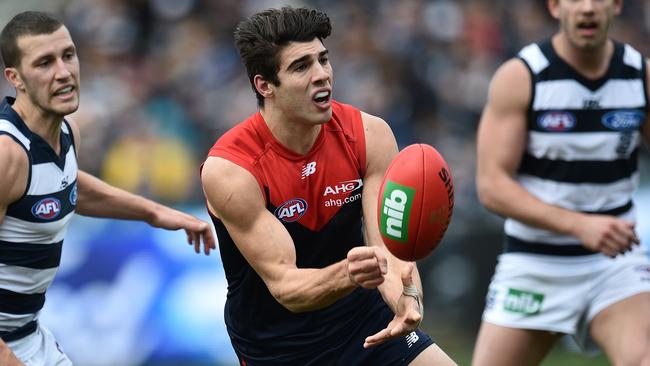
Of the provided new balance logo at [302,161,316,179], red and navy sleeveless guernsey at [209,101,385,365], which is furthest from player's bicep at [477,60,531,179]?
new balance logo at [302,161,316,179]

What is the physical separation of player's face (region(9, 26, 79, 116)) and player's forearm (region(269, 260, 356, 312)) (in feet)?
5.21

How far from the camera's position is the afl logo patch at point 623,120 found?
743cm

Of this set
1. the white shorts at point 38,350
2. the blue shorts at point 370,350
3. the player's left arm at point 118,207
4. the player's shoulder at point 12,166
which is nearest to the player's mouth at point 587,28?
the blue shorts at point 370,350

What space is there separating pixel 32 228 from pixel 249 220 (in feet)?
4.05

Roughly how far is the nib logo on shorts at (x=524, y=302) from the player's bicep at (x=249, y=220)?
82.4 inches

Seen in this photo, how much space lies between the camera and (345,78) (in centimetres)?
1304

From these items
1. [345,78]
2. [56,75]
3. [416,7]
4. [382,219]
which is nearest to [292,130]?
[382,219]

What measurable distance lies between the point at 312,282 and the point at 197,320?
515 centimetres

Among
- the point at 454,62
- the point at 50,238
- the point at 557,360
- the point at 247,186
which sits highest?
the point at 247,186

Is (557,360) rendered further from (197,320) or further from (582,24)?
(582,24)

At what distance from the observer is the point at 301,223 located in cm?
616

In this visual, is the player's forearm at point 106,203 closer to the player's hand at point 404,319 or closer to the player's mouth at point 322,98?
the player's mouth at point 322,98

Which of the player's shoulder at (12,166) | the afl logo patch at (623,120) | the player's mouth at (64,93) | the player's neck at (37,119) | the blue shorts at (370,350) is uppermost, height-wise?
the player's mouth at (64,93)

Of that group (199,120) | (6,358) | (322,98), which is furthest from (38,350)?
(199,120)
